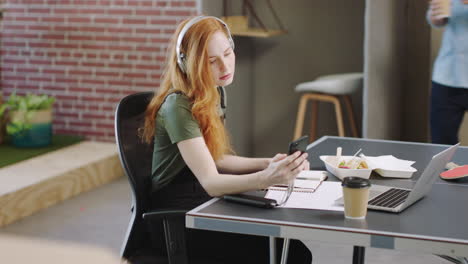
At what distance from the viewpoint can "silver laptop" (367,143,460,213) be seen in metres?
1.84

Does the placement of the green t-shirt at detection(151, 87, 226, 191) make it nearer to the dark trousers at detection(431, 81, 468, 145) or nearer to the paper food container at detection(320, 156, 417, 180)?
the paper food container at detection(320, 156, 417, 180)

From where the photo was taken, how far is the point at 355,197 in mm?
1746

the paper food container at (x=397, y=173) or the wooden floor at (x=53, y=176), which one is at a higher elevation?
the paper food container at (x=397, y=173)

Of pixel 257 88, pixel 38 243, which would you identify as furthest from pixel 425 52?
pixel 38 243

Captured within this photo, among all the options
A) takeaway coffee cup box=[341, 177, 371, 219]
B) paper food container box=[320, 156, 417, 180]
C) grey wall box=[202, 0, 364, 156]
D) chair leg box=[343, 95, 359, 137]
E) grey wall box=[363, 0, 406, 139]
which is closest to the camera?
takeaway coffee cup box=[341, 177, 371, 219]

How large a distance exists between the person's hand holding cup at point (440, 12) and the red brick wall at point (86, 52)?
6.26 ft

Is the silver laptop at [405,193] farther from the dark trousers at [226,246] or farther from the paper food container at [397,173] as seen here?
the dark trousers at [226,246]

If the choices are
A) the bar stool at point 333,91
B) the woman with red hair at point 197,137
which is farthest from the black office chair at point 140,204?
the bar stool at point 333,91

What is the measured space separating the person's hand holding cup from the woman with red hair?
1.46 m

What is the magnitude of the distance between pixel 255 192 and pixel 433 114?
1809mm

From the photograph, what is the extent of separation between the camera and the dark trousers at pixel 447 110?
3502 mm

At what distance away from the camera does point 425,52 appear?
15.6 ft

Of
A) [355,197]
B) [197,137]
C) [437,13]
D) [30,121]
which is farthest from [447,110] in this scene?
[30,121]

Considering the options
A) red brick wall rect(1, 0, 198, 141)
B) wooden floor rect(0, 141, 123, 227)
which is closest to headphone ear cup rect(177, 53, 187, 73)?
wooden floor rect(0, 141, 123, 227)
